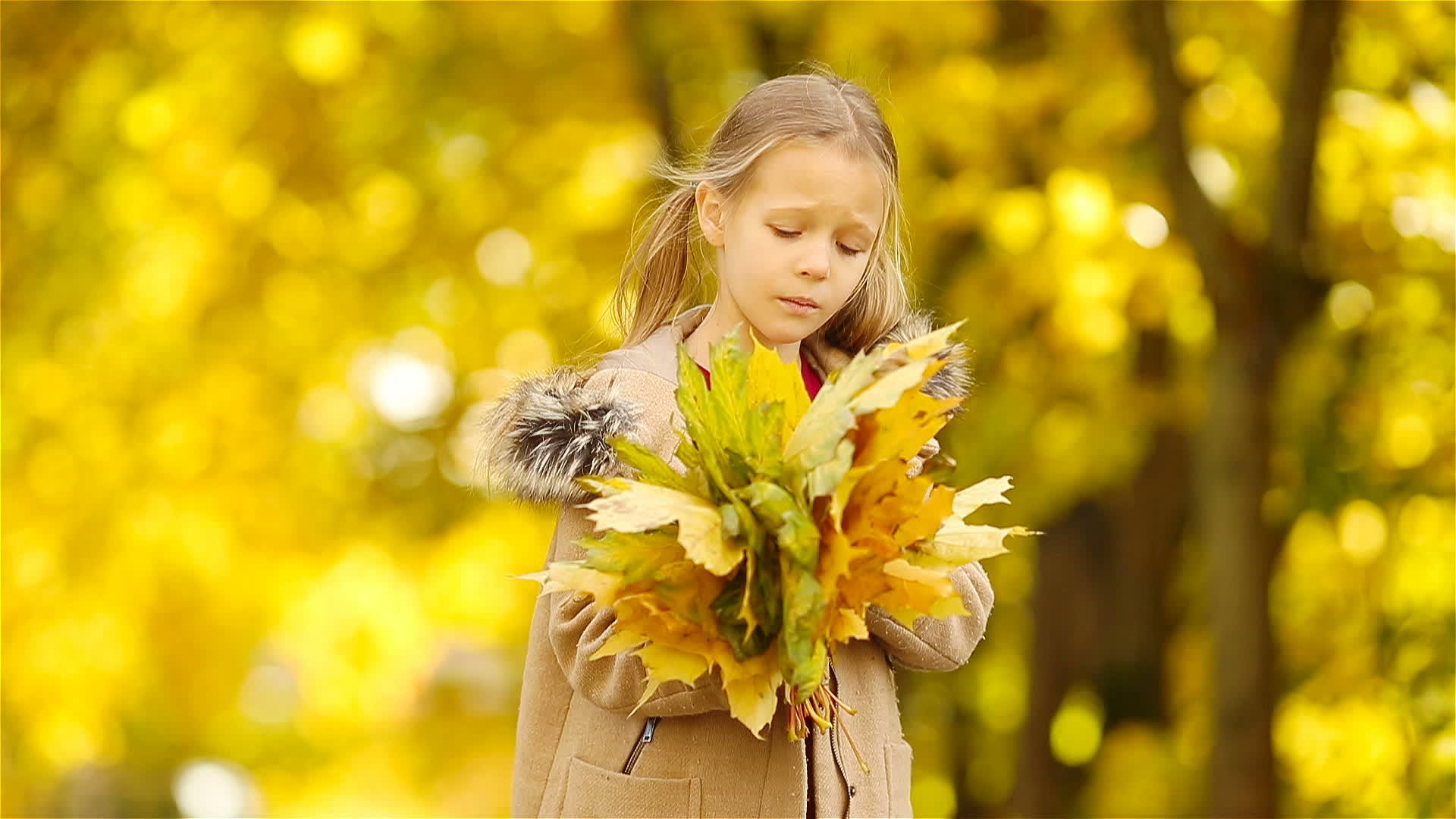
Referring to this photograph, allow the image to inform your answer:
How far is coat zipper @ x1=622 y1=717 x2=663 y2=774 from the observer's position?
2447 mm

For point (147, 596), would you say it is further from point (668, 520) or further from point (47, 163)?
→ point (668, 520)

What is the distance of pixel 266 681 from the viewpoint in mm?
13188

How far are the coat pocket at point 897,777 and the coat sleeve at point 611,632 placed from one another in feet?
1.15

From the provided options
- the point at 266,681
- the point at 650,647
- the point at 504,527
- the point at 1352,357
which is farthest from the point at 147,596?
the point at 650,647

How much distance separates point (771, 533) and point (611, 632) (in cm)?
36

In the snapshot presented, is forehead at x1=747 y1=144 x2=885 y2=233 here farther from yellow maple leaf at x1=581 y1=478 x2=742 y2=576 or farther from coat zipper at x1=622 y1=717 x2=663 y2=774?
coat zipper at x1=622 y1=717 x2=663 y2=774

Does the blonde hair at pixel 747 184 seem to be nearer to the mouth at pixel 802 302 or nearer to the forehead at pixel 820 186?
the forehead at pixel 820 186

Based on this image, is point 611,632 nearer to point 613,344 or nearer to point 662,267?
point 662,267

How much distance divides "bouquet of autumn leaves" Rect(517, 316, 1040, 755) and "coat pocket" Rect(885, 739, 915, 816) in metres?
0.53

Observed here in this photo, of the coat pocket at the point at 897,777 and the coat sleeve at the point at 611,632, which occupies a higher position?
the coat sleeve at the point at 611,632

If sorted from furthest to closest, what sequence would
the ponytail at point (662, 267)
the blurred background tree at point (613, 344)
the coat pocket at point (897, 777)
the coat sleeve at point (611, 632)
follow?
the blurred background tree at point (613, 344) → the ponytail at point (662, 267) → the coat pocket at point (897, 777) → the coat sleeve at point (611, 632)

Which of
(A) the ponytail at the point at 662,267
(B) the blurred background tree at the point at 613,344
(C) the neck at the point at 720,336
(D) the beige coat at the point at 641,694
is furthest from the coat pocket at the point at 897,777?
(B) the blurred background tree at the point at 613,344

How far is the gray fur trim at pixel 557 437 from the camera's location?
2.37 meters

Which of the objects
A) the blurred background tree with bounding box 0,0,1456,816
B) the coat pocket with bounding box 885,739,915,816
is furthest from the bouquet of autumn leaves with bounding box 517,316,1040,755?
the blurred background tree with bounding box 0,0,1456,816
